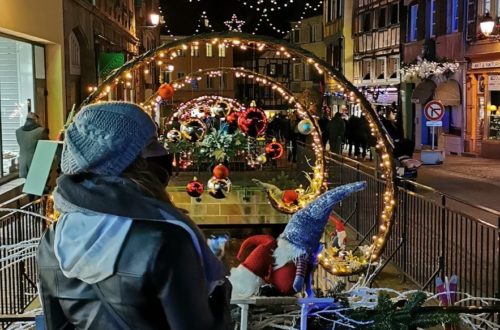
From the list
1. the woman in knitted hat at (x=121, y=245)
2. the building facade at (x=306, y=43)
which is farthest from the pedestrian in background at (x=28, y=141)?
the building facade at (x=306, y=43)

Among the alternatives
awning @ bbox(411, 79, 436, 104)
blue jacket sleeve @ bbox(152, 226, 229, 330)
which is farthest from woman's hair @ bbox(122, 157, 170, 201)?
awning @ bbox(411, 79, 436, 104)

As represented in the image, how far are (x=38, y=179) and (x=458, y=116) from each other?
23918 mm

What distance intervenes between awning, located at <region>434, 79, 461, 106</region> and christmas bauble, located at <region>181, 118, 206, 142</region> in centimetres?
1433

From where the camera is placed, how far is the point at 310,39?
225ft

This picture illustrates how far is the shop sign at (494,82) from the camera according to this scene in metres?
24.8

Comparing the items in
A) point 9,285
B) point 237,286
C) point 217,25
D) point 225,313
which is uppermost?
point 217,25

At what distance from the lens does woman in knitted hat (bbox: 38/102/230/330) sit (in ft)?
6.45

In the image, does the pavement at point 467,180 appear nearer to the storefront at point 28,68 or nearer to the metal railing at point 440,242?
the metal railing at point 440,242

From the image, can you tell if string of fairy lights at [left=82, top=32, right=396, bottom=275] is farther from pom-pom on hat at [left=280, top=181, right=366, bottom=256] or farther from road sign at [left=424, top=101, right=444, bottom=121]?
road sign at [left=424, top=101, right=444, bottom=121]

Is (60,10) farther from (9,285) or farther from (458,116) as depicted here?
(458,116)

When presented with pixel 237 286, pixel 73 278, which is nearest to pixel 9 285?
pixel 237 286

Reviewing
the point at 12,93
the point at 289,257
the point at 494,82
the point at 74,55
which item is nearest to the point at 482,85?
the point at 494,82

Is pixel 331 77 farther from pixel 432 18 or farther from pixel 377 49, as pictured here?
pixel 377 49

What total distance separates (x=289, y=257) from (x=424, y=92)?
2682cm
